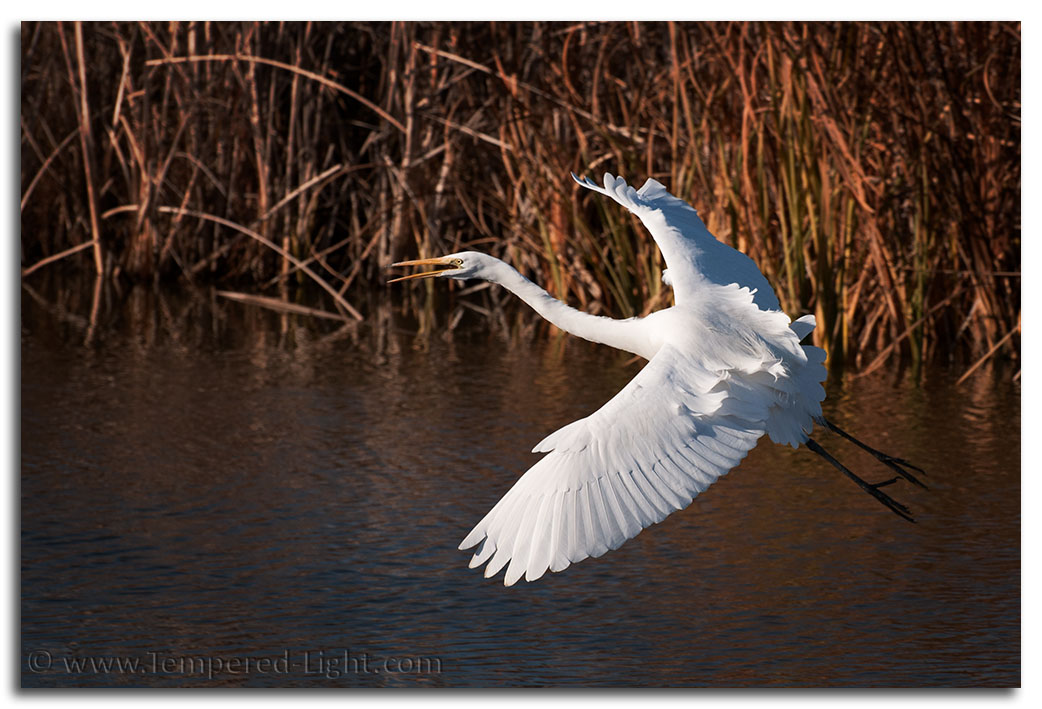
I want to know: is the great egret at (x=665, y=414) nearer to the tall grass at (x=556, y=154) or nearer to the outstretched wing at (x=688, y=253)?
the outstretched wing at (x=688, y=253)

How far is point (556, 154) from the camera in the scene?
6.68 metres

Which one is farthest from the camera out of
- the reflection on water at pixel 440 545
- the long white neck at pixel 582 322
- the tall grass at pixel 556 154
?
the tall grass at pixel 556 154

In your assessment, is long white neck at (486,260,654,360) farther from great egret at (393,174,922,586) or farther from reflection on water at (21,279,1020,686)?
reflection on water at (21,279,1020,686)

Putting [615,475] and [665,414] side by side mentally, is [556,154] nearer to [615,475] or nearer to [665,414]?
[665,414]

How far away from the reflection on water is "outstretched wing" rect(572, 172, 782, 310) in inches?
27.3

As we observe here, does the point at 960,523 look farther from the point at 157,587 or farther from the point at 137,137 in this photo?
the point at 137,137

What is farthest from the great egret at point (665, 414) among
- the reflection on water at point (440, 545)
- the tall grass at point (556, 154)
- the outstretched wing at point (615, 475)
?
the tall grass at point (556, 154)

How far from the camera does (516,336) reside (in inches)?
274

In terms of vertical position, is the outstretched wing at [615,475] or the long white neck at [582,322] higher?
the long white neck at [582,322]

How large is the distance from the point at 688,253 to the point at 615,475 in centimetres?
107

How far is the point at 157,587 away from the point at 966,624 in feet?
6.10

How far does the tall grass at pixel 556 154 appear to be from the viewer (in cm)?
545

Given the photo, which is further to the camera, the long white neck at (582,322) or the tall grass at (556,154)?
the tall grass at (556,154)
